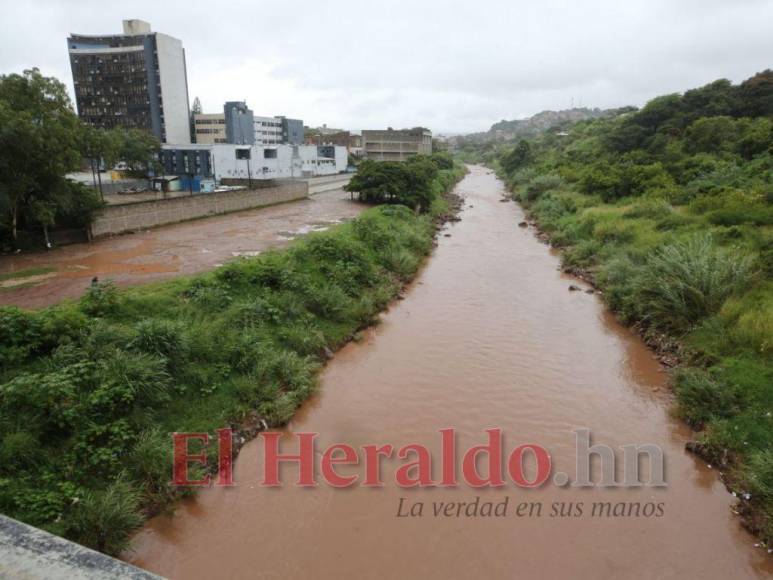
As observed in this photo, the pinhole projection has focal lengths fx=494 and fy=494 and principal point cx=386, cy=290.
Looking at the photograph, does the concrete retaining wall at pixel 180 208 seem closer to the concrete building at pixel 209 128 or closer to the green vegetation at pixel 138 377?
the green vegetation at pixel 138 377

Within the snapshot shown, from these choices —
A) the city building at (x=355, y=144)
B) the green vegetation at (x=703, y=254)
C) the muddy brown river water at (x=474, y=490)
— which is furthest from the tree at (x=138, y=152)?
the city building at (x=355, y=144)

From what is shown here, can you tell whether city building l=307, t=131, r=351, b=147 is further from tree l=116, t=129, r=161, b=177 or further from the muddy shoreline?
the muddy shoreline

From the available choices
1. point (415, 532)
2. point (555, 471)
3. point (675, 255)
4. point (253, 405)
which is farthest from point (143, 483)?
point (675, 255)

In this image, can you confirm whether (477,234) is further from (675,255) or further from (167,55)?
(167,55)

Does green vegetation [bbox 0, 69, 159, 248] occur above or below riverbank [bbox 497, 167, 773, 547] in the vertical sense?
above

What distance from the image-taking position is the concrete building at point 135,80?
62906 millimetres

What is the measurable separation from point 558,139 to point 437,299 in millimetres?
64784

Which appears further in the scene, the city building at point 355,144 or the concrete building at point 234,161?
the city building at point 355,144

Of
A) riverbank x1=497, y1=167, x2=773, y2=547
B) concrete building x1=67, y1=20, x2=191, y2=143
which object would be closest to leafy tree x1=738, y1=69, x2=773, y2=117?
riverbank x1=497, y1=167, x2=773, y2=547

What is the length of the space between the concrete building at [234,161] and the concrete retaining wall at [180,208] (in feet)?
39.4

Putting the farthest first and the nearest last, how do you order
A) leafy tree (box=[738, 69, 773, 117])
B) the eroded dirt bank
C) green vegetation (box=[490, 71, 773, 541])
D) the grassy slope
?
1. leafy tree (box=[738, 69, 773, 117])
2. the eroded dirt bank
3. green vegetation (box=[490, 71, 773, 541])
4. the grassy slope

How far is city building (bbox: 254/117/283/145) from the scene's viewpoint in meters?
68.6

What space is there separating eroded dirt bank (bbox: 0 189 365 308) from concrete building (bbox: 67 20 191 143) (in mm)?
46149

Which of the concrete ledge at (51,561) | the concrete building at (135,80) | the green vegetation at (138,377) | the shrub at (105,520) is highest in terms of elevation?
the concrete building at (135,80)
